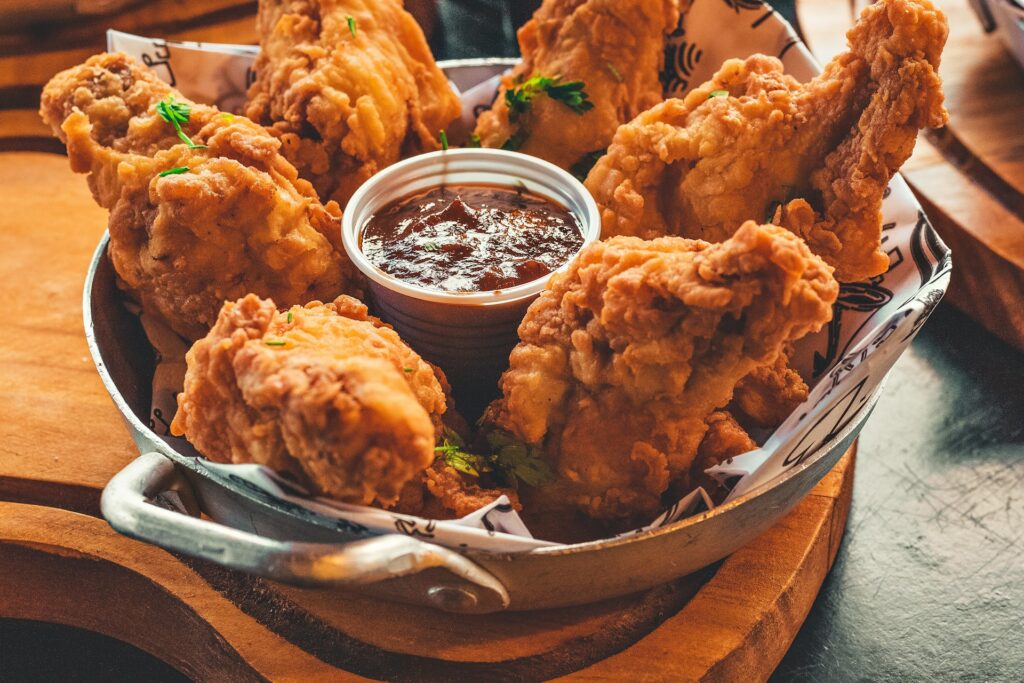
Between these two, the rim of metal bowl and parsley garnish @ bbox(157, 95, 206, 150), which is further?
parsley garnish @ bbox(157, 95, 206, 150)

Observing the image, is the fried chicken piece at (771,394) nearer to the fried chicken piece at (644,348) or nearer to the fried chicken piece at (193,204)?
the fried chicken piece at (644,348)

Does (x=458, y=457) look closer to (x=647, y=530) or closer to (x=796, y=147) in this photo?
(x=647, y=530)

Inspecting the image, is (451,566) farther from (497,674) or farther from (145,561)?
(145,561)

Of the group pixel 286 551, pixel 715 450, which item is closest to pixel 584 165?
pixel 715 450

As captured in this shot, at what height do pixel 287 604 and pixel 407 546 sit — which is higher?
pixel 407 546

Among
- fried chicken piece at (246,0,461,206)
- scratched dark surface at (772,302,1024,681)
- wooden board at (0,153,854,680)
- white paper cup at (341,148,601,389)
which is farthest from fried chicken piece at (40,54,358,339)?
scratched dark surface at (772,302,1024,681)

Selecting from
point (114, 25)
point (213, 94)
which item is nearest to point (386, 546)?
point (213, 94)

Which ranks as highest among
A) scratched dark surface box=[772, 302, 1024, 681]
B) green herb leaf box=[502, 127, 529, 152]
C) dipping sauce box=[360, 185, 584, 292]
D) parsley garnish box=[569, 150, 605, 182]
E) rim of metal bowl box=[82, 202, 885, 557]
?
green herb leaf box=[502, 127, 529, 152]

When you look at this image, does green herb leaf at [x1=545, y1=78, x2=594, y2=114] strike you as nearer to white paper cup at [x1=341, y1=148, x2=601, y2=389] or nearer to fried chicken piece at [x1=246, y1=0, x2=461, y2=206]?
white paper cup at [x1=341, y1=148, x2=601, y2=389]
